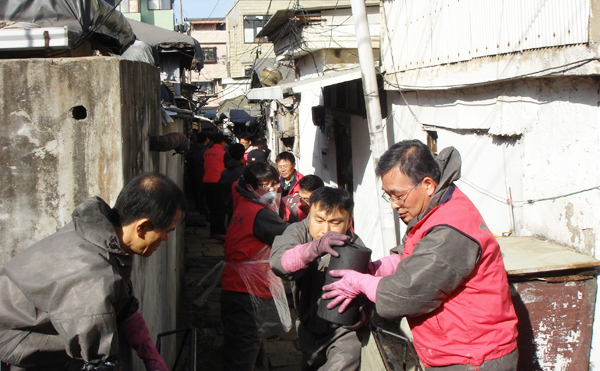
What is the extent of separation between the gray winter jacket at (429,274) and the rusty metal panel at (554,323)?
1029mm

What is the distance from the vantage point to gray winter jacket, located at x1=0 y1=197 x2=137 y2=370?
180 centimetres

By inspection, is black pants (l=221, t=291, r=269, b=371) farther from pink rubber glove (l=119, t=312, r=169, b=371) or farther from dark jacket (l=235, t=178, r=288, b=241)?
pink rubber glove (l=119, t=312, r=169, b=371)

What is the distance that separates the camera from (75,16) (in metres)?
4.80

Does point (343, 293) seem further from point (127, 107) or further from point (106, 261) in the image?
point (127, 107)

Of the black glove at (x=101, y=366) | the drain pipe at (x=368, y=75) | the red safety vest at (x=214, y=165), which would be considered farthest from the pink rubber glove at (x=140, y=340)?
the red safety vest at (x=214, y=165)

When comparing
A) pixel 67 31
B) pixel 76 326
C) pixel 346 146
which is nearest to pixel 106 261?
pixel 76 326

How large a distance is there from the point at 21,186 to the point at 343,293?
5.84 feet

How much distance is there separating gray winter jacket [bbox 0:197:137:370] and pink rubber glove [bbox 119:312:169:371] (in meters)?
0.41

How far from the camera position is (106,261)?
6.38ft

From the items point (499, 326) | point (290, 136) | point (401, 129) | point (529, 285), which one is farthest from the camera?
point (290, 136)

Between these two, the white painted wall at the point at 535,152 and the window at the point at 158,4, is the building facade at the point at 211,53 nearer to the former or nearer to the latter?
the window at the point at 158,4

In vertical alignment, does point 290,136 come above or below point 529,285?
above

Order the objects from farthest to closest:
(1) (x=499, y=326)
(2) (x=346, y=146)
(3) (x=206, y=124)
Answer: (3) (x=206, y=124) → (2) (x=346, y=146) → (1) (x=499, y=326)


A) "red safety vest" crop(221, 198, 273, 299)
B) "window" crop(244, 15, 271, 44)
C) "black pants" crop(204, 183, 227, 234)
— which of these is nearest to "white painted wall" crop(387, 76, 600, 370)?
"red safety vest" crop(221, 198, 273, 299)
